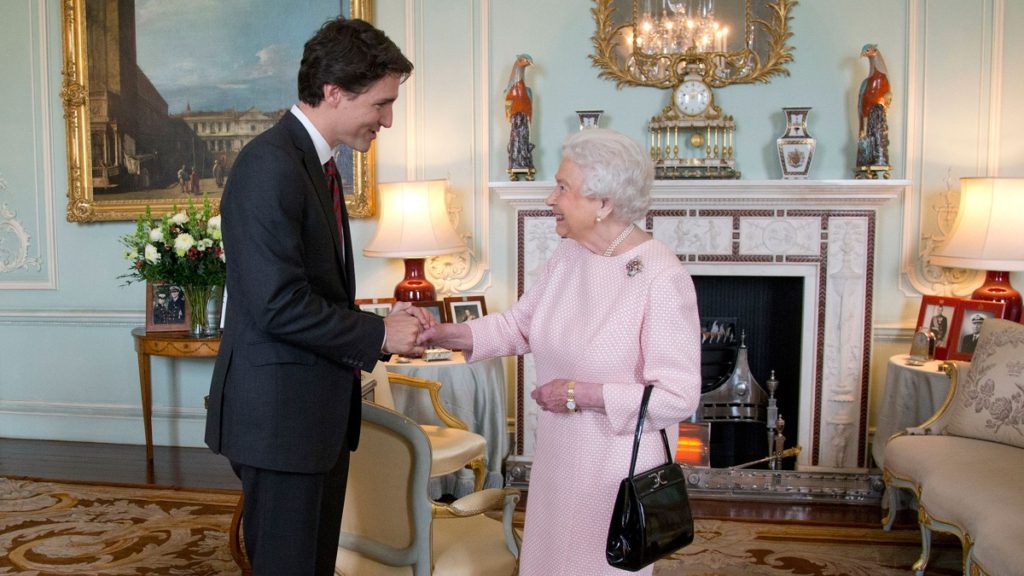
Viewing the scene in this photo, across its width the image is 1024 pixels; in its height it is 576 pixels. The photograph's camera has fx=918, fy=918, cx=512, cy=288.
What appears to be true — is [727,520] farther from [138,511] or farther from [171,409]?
[171,409]

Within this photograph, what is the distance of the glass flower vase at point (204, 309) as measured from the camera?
16.4ft

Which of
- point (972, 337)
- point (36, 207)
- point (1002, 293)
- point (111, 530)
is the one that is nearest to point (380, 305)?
point (111, 530)

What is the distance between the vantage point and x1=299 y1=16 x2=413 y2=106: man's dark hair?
82.3 inches

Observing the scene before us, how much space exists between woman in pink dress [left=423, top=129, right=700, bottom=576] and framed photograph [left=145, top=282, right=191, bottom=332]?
11.4ft

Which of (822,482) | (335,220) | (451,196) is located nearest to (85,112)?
(451,196)

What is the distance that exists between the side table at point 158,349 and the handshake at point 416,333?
2.67 m

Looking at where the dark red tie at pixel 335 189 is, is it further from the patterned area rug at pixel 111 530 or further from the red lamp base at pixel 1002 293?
the red lamp base at pixel 1002 293

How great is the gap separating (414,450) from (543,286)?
53cm

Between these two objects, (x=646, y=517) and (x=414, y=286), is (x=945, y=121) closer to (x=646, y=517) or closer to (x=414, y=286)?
(x=414, y=286)

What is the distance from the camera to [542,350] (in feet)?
7.41

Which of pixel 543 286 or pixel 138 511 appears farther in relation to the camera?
pixel 138 511

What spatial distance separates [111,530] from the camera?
4.09 metres

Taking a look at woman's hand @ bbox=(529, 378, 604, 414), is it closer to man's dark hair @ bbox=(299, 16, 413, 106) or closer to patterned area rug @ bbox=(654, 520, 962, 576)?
man's dark hair @ bbox=(299, 16, 413, 106)

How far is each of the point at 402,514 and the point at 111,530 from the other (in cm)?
236
